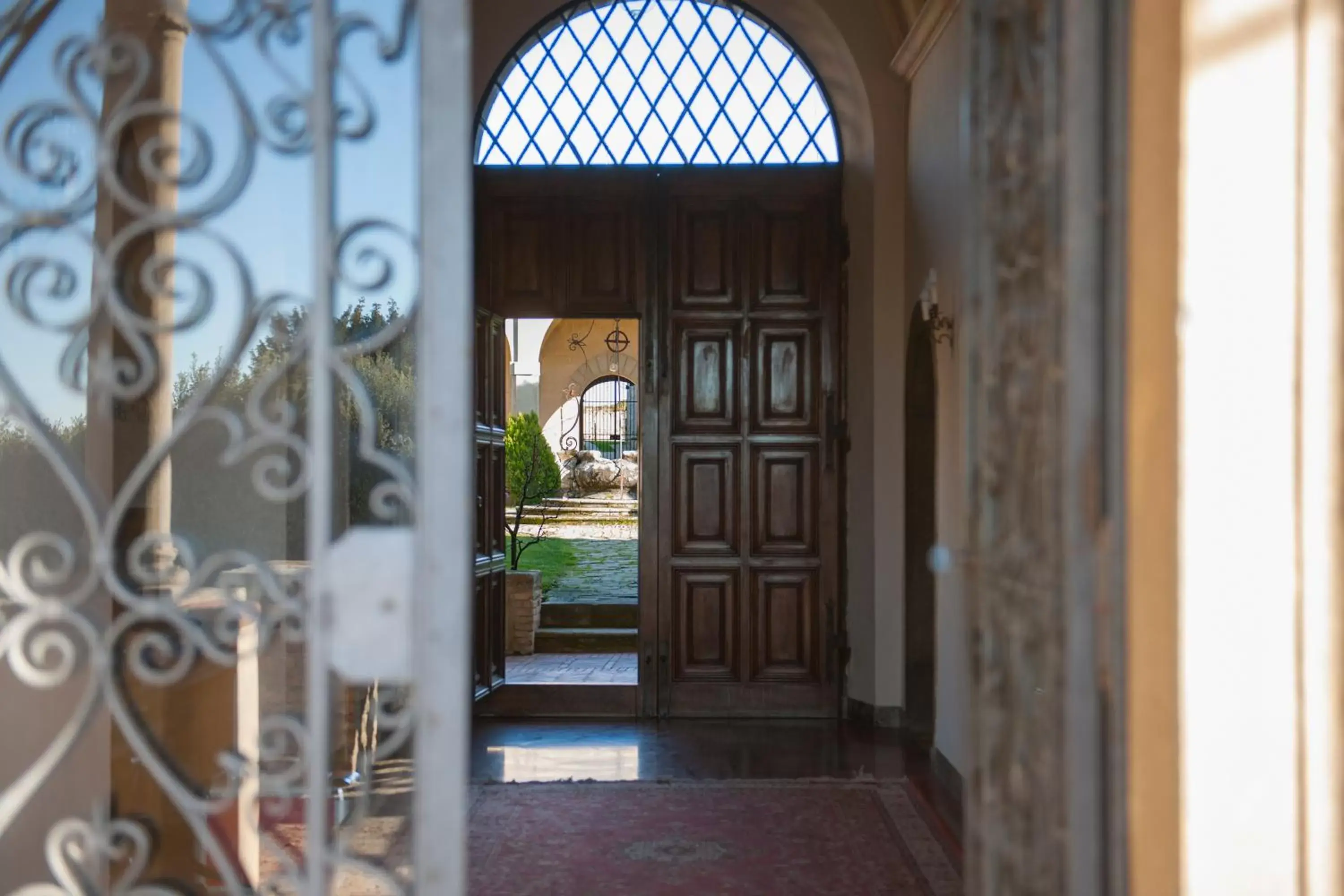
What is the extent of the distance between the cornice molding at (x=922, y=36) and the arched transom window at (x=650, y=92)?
658 mm

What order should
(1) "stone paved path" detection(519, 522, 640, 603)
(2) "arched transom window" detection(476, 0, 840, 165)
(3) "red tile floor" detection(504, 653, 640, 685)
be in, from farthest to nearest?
(1) "stone paved path" detection(519, 522, 640, 603) < (3) "red tile floor" detection(504, 653, 640, 685) < (2) "arched transom window" detection(476, 0, 840, 165)

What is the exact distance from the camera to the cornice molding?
5.45 m

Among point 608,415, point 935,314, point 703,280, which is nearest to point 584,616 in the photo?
point 703,280

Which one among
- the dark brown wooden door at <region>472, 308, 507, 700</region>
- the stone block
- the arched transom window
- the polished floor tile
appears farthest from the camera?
the stone block

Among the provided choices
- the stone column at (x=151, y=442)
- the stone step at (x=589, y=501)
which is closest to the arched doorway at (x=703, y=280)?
the stone column at (x=151, y=442)

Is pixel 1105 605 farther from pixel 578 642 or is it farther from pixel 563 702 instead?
pixel 578 642

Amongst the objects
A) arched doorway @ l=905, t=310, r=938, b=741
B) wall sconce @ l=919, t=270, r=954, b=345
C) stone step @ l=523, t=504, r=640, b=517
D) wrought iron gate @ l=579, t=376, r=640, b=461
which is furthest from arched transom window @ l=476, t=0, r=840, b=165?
wrought iron gate @ l=579, t=376, r=640, b=461

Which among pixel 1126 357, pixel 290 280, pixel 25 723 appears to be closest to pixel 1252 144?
pixel 1126 357

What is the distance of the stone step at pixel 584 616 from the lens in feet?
33.9

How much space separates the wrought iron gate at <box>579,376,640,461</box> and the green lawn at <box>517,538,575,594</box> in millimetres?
7841

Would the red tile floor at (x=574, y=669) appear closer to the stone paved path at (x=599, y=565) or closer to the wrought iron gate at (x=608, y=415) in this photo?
the stone paved path at (x=599, y=565)

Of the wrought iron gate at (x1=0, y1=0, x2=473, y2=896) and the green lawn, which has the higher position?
the wrought iron gate at (x1=0, y1=0, x2=473, y2=896)

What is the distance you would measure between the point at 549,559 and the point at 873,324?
796 cm

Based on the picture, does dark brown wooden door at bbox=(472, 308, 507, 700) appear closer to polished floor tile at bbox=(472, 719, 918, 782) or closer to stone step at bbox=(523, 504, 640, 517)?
polished floor tile at bbox=(472, 719, 918, 782)
